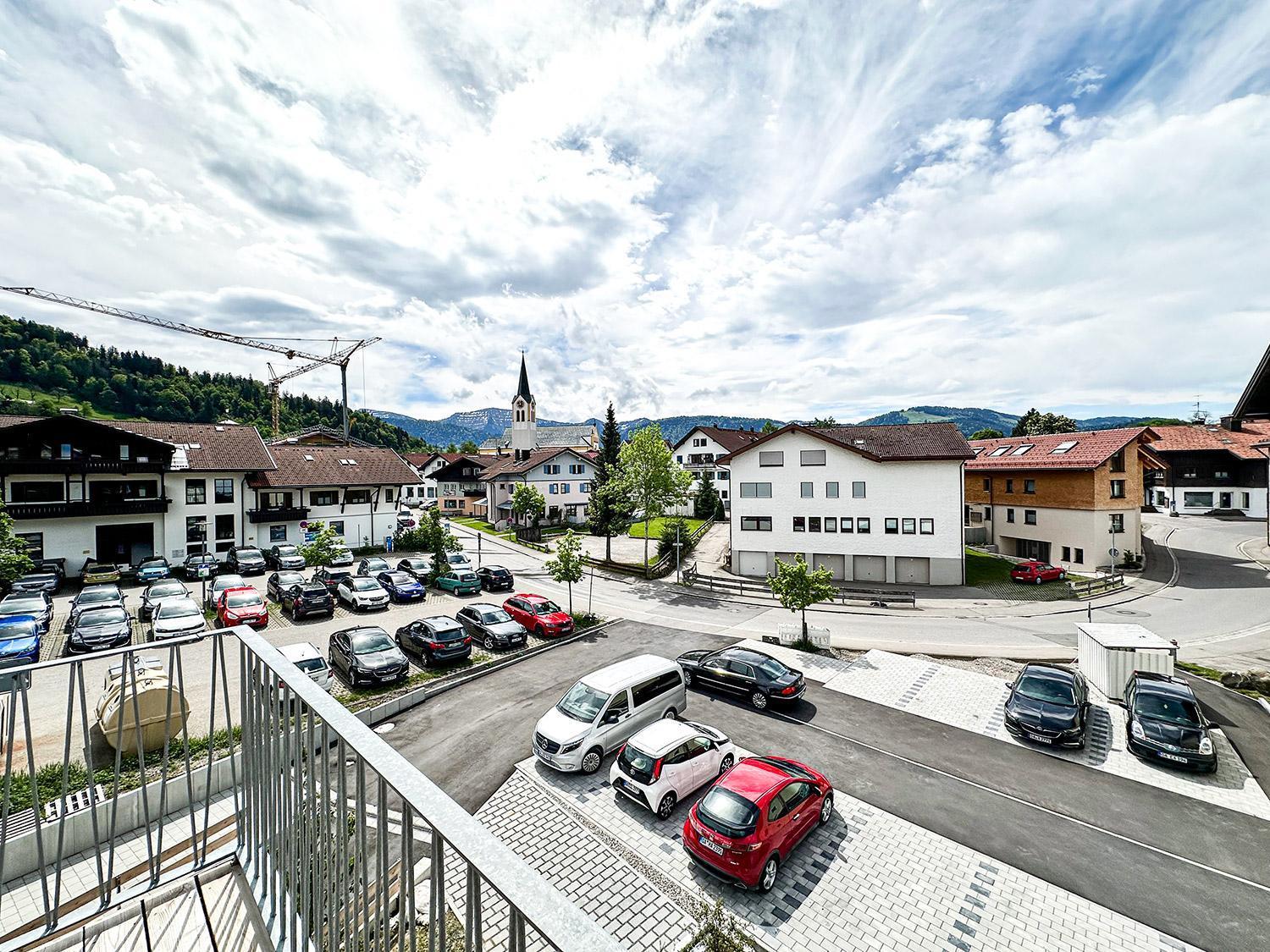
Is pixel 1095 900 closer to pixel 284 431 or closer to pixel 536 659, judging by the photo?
pixel 536 659

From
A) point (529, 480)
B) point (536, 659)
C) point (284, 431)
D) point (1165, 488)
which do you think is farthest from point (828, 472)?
point (284, 431)

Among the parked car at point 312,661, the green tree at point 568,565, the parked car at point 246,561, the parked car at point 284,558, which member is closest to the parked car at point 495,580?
the green tree at point 568,565

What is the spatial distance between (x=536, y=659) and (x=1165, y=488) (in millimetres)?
71230

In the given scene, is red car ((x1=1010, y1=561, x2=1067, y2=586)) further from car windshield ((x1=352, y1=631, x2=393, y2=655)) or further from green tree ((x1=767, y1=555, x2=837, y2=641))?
car windshield ((x1=352, y1=631, x2=393, y2=655))

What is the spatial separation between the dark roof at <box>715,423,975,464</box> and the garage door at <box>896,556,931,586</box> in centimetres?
611

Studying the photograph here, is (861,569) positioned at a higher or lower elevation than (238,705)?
lower

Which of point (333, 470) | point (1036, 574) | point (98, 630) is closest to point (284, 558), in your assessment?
point (333, 470)

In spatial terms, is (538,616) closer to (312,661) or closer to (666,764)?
(312,661)

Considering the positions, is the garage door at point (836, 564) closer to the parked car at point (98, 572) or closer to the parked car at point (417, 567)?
the parked car at point (417, 567)

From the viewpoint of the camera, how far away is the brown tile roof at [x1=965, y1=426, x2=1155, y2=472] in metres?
34.9

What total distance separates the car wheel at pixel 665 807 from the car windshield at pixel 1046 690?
33.5 ft

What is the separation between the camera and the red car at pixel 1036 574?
32062 millimetres

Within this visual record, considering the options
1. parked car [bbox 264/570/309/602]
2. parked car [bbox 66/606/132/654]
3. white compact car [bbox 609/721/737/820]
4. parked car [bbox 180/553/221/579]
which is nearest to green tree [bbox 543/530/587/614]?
parked car [bbox 264/570/309/602]

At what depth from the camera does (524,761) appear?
13281 mm
